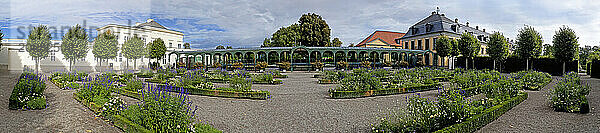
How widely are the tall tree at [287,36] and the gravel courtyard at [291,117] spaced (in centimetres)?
3297

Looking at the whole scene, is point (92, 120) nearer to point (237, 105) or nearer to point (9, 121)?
point (9, 121)

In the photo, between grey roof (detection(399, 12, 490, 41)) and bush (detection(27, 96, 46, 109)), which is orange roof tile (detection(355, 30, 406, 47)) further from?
bush (detection(27, 96, 46, 109))

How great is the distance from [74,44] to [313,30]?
2735 centimetres

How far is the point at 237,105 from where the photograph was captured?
24.1ft

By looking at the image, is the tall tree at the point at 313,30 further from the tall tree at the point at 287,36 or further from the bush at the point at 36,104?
the bush at the point at 36,104

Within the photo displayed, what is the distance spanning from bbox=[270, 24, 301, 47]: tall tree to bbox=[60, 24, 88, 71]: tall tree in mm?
22823

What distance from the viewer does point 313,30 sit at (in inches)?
1656

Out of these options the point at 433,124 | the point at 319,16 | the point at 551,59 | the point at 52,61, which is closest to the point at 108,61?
the point at 52,61

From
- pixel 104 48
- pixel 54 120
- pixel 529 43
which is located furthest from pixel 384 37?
pixel 54 120

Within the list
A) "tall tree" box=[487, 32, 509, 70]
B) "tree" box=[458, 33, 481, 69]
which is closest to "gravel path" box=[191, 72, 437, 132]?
"tall tree" box=[487, 32, 509, 70]

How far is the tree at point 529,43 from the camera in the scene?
21.9 metres

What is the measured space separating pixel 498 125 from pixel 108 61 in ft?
128

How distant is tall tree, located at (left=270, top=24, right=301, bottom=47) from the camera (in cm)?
4212

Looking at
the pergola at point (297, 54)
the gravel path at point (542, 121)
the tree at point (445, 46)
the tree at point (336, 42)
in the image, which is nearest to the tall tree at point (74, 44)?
the pergola at point (297, 54)
